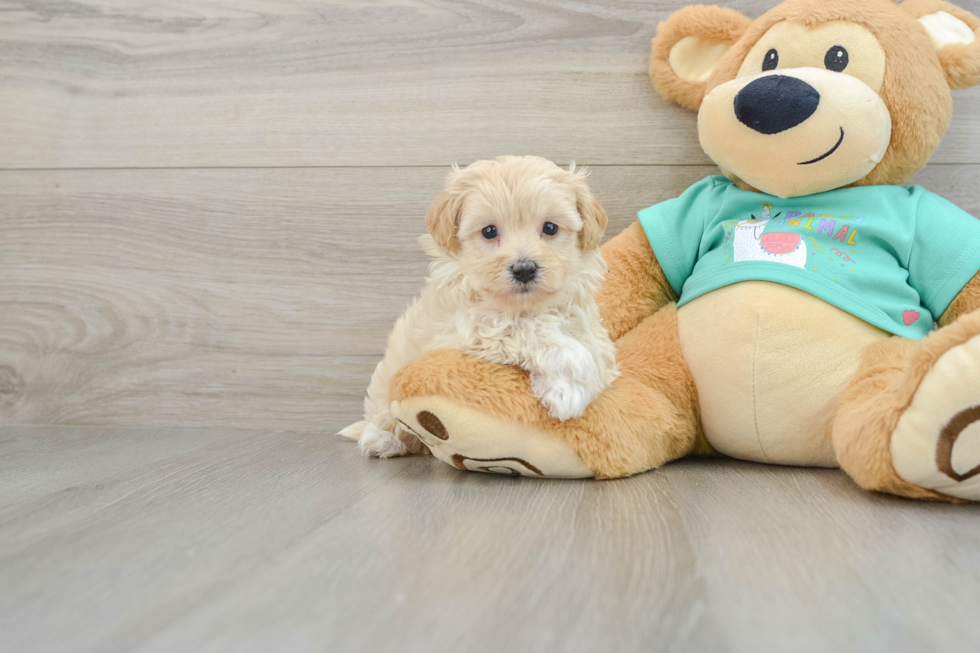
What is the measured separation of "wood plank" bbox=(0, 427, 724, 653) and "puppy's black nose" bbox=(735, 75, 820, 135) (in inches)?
20.6

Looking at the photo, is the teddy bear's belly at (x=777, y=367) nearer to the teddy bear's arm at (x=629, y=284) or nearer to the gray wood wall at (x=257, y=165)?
the teddy bear's arm at (x=629, y=284)

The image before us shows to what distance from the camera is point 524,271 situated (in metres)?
0.88

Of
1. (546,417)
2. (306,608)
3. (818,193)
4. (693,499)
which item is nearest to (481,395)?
(546,417)

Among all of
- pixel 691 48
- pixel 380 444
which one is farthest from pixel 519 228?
pixel 691 48

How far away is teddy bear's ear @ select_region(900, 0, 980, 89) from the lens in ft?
3.32

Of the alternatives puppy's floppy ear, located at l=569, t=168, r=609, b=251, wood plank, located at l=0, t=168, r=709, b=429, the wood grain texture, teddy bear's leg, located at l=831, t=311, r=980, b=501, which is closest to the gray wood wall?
wood plank, located at l=0, t=168, r=709, b=429

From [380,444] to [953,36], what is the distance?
1079 mm

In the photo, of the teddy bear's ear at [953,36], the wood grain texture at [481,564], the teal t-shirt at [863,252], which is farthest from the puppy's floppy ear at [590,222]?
the teddy bear's ear at [953,36]

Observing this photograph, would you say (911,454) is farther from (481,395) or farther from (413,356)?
(413,356)

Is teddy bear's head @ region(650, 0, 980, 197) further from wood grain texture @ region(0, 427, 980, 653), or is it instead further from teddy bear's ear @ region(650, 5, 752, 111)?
wood grain texture @ region(0, 427, 980, 653)

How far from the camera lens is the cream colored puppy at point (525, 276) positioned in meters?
0.89

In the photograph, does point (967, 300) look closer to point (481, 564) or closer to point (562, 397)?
point (562, 397)

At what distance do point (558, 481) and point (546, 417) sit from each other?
0.33ft

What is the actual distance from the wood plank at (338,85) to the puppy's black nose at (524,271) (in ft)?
1.68
